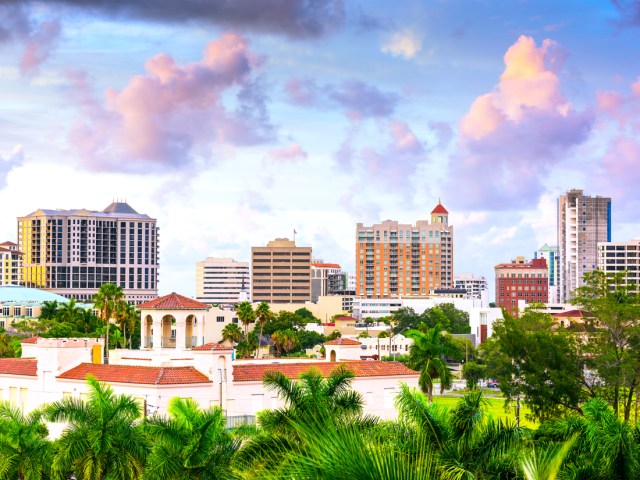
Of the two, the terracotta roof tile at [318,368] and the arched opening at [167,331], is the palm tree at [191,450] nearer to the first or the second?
the terracotta roof tile at [318,368]

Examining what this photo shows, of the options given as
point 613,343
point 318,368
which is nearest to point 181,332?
point 318,368

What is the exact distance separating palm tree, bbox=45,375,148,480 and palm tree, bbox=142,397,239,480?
13.2 feet

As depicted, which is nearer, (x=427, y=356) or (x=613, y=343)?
(x=613, y=343)

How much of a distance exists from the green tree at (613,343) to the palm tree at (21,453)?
28801 mm

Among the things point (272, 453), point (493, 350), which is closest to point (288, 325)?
point (493, 350)

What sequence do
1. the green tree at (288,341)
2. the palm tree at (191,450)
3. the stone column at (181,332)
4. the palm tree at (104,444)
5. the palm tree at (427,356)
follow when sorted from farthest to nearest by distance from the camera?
the green tree at (288,341) → the palm tree at (427,356) → the stone column at (181,332) → the palm tree at (104,444) → the palm tree at (191,450)

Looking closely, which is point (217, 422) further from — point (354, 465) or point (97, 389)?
point (354, 465)

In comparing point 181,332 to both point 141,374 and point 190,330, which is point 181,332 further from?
point 141,374

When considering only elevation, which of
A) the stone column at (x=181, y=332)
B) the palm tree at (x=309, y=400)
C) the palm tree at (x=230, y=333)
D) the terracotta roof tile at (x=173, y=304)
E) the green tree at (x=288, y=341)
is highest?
the terracotta roof tile at (x=173, y=304)

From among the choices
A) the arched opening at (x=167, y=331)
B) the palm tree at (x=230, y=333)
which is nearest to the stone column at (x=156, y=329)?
the arched opening at (x=167, y=331)

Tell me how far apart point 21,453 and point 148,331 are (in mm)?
27690

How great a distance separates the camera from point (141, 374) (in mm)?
54750

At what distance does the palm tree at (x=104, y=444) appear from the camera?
33969mm

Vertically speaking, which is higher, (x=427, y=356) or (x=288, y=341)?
(x=427, y=356)
